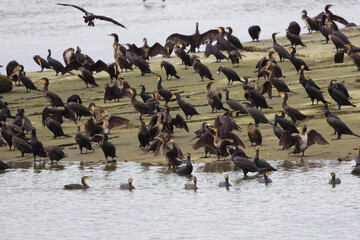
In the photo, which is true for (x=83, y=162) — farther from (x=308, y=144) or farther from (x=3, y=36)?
(x=3, y=36)

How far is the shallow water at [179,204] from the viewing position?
38.7 feet

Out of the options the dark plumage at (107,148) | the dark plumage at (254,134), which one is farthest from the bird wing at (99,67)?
the dark plumage at (254,134)

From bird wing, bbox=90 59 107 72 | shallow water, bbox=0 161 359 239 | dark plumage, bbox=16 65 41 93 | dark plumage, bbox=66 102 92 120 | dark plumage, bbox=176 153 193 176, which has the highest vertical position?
bird wing, bbox=90 59 107 72

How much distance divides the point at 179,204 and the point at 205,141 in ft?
10.8

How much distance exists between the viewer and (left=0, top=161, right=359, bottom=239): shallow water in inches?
464

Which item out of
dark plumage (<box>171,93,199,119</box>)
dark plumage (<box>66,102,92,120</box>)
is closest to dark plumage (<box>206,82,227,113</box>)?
dark plumage (<box>171,93,199,119</box>)

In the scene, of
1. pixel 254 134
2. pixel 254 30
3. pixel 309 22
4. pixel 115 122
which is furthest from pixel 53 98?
pixel 309 22

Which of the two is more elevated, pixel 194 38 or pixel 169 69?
pixel 194 38

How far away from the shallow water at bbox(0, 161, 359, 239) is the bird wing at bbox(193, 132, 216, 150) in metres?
0.47

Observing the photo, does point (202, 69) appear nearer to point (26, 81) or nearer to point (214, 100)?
point (214, 100)

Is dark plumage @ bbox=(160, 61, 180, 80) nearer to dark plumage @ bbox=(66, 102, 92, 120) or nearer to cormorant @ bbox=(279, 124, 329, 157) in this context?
dark plumage @ bbox=(66, 102, 92, 120)

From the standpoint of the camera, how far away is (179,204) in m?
13.5

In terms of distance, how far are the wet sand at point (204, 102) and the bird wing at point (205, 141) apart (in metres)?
0.37

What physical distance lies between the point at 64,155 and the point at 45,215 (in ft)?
13.7
